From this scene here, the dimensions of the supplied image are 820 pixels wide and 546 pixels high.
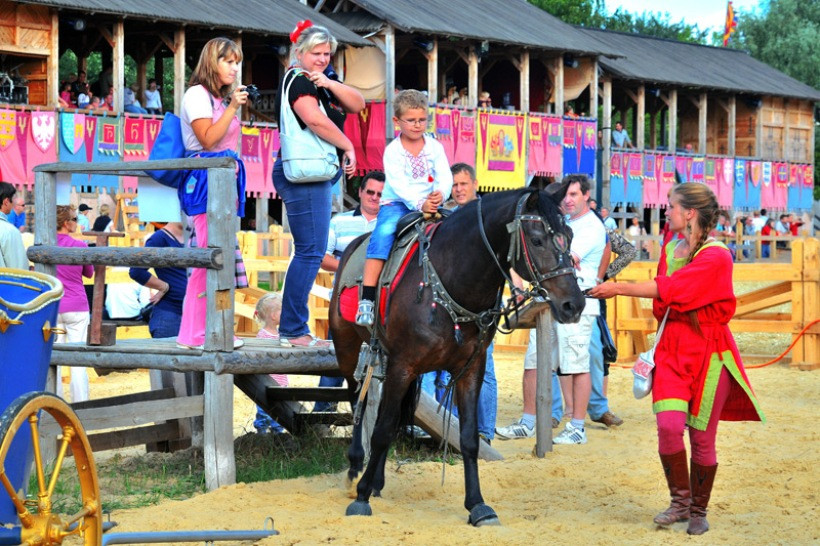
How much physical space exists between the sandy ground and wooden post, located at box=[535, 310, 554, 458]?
0.13m

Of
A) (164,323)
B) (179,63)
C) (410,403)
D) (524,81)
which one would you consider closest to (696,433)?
(410,403)

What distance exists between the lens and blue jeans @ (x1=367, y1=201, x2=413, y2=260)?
284 inches

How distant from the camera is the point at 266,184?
1118 inches

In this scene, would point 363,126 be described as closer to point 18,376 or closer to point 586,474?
point 586,474

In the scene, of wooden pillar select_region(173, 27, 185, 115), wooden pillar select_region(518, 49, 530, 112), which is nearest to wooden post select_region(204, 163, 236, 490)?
wooden pillar select_region(173, 27, 185, 115)

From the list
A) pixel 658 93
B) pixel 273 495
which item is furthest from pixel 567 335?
pixel 658 93

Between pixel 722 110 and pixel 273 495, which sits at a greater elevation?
pixel 722 110

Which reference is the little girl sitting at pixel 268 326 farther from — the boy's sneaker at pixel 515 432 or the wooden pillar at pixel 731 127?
the wooden pillar at pixel 731 127

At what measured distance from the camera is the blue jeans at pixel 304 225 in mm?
7824

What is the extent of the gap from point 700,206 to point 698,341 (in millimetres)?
700

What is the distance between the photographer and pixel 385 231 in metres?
7.23

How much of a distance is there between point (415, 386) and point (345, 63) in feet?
84.1

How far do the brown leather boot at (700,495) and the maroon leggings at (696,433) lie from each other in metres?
0.04

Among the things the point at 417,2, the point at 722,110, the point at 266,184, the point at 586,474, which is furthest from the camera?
the point at 722,110
